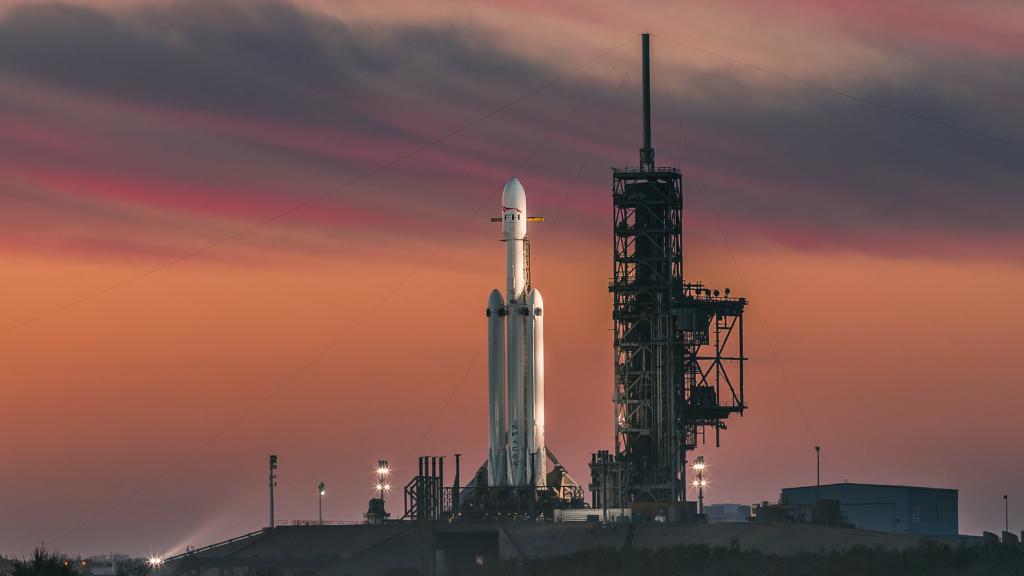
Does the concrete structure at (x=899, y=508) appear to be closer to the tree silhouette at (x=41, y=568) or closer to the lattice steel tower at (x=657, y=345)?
the lattice steel tower at (x=657, y=345)

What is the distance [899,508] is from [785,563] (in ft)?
139

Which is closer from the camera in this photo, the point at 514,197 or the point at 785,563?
the point at 785,563

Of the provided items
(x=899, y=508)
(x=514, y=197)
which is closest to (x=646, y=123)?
(x=514, y=197)

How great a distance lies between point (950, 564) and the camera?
10931 cm

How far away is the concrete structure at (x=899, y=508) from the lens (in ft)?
514

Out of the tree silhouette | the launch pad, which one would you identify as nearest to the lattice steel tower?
the launch pad

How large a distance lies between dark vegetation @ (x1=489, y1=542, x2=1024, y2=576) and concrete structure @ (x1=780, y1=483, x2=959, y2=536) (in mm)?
30072

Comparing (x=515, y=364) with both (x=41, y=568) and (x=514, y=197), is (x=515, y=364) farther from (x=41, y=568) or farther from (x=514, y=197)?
(x=41, y=568)

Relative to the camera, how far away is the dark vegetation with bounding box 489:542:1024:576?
358 ft

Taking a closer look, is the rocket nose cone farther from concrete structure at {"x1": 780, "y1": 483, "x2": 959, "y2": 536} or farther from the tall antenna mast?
concrete structure at {"x1": 780, "y1": 483, "x2": 959, "y2": 536}

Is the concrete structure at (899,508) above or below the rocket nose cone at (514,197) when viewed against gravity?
below

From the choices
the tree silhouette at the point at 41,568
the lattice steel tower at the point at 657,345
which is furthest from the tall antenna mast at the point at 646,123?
the tree silhouette at the point at 41,568

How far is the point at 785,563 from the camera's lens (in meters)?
117

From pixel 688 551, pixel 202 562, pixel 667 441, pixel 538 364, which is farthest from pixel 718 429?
pixel 202 562
